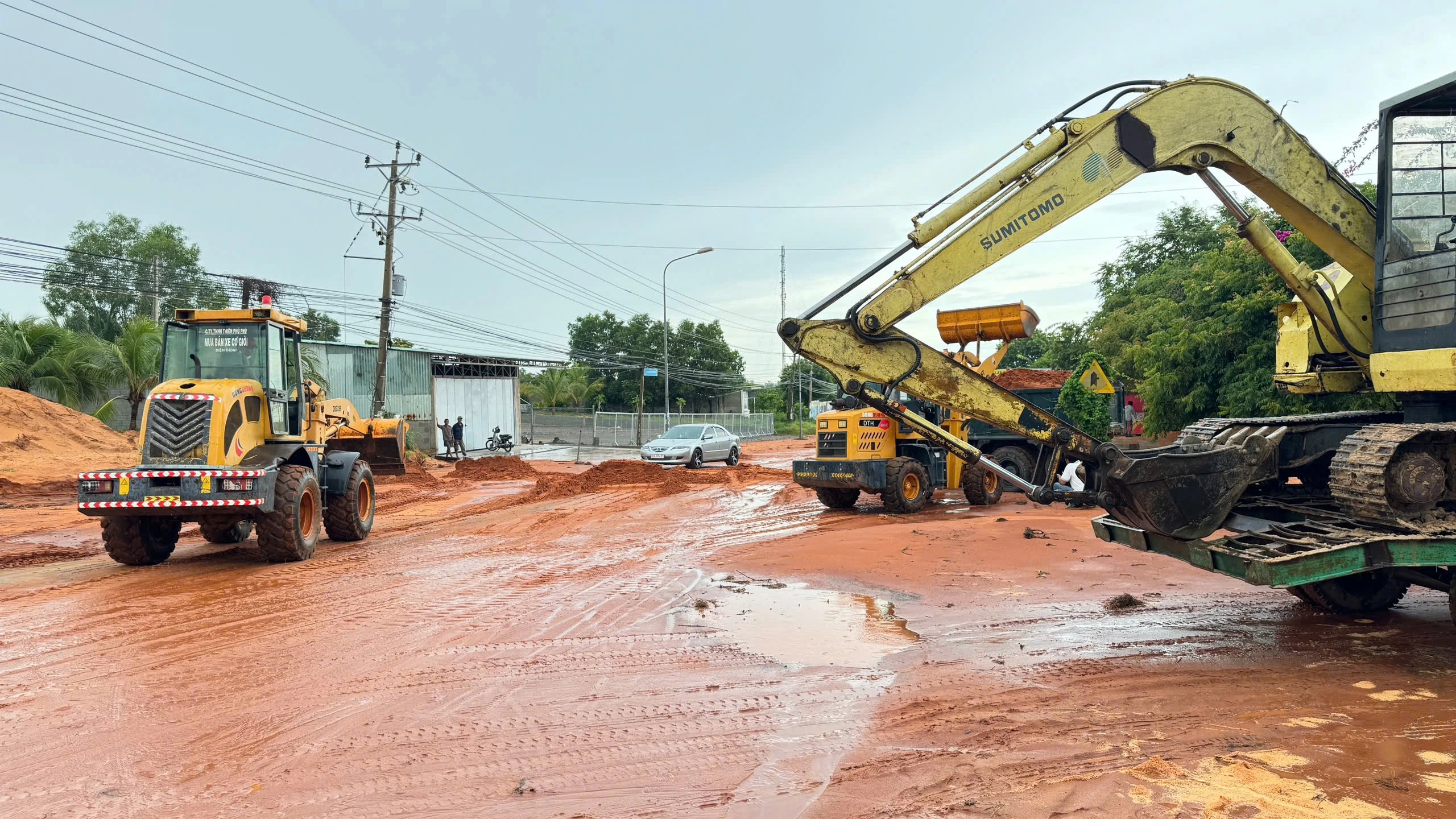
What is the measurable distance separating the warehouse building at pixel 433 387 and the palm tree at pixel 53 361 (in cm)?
628

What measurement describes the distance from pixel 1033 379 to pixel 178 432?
54.6 feet

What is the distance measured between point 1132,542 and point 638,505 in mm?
11234

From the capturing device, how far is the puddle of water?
642 cm

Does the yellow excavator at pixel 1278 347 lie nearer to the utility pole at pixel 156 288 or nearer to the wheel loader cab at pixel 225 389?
the wheel loader cab at pixel 225 389

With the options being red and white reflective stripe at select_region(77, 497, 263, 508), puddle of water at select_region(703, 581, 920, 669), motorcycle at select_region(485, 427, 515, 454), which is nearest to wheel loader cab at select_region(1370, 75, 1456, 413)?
puddle of water at select_region(703, 581, 920, 669)

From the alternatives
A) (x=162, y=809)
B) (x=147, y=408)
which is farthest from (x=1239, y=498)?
(x=147, y=408)

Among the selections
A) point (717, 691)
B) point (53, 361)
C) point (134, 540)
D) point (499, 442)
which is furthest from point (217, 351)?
point (499, 442)

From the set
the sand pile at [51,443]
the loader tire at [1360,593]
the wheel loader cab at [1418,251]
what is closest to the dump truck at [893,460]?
the loader tire at [1360,593]

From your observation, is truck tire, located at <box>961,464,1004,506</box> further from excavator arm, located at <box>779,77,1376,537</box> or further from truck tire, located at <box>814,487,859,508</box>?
excavator arm, located at <box>779,77,1376,537</box>

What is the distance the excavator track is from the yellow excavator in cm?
1

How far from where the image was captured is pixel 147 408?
997 centimetres

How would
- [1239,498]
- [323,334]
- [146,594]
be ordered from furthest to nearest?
[323,334] → [146,594] → [1239,498]

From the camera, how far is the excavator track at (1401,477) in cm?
574

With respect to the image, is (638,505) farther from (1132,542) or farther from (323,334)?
(323,334)
